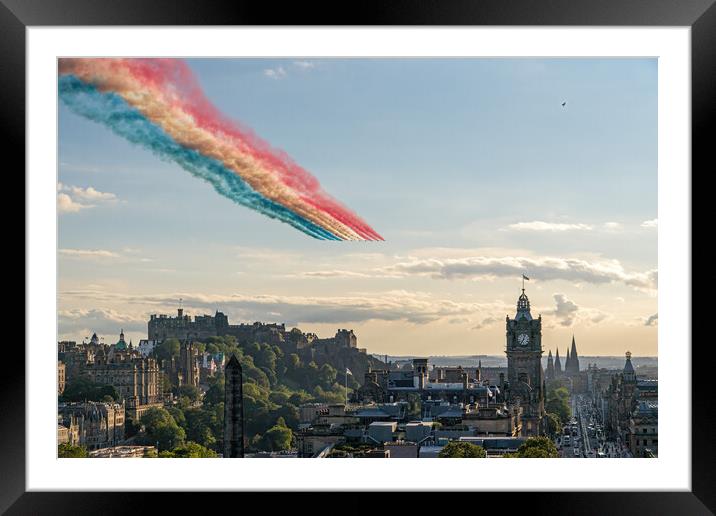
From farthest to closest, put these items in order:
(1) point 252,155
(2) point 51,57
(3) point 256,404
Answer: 1. (1) point 252,155
2. (3) point 256,404
3. (2) point 51,57

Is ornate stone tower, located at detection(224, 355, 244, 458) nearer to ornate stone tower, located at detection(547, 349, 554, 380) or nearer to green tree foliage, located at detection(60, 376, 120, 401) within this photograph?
green tree foliage, located at detection(60, 376, 120, 401)

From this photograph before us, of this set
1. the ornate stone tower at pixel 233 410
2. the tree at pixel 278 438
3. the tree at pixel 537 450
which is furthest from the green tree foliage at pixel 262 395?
the tree at pixel 537 450

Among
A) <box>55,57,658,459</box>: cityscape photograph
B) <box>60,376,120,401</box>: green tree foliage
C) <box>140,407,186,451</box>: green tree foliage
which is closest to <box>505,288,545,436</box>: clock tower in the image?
<box>55,57,658,459</box>: cityscape photograph

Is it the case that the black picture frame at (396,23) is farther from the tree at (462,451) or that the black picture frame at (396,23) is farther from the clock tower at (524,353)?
the clock tower at (524,353)

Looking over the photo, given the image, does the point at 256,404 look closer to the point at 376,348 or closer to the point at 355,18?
the point at 376,348

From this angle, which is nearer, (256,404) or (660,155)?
(660,155)

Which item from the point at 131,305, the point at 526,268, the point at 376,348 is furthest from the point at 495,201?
the point at 131,305

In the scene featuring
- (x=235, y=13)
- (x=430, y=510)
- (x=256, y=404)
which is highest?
(x=235, y=13)

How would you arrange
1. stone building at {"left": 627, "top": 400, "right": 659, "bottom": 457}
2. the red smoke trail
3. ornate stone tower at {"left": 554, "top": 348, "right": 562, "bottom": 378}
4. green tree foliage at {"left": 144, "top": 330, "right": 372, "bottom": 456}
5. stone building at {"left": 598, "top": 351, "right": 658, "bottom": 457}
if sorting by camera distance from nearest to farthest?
stone building at {"left": 627, "top": 400, "right": 659, "bottom": 457}, stone building at {"left": 598, "top": 351, "right": 658, "bottom": 457}, green tree foliage at {"left": 144, "top": 330, "right": 372, "bottom": 456}, the red smoke trail, ornate stone tower at {"left": 554, "top": 348, "right": 562, "bottom": 378}
